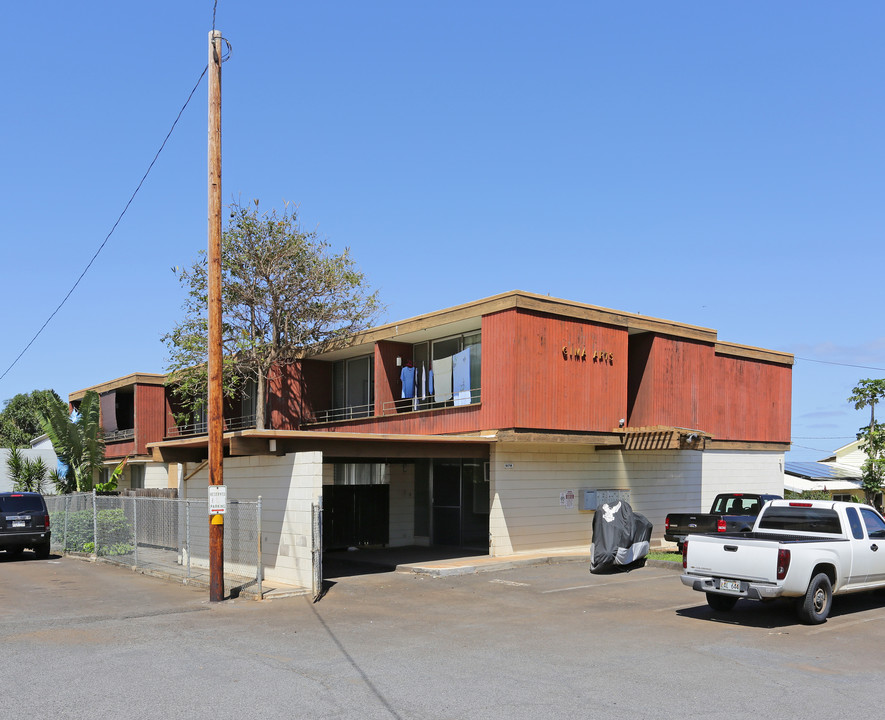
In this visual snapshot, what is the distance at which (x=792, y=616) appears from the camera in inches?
489

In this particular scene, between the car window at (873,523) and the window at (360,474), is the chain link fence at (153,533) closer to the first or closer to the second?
the window at (360,474)

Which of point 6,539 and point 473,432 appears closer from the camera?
point 473,432

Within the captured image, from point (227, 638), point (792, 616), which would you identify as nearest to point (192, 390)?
point (227, 638)

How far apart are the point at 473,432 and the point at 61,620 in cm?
1083

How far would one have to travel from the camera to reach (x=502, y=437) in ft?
66.3

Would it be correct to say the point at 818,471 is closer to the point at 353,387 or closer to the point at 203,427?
the point at 353,387

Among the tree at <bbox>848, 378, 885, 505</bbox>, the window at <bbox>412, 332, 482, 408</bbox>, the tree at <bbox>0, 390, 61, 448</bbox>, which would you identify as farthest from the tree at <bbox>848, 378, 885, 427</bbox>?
the tree at <bbox>0, 390, 61, 448</bbox>

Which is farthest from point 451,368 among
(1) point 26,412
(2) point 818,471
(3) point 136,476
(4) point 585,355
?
(1) point 26,412

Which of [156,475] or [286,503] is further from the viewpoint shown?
[156,475]

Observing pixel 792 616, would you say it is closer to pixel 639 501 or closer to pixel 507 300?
pixel 507 300

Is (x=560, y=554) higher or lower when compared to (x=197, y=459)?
lower

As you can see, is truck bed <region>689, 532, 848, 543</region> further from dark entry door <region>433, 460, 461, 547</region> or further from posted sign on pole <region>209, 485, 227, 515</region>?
dark entry door <region>433, 460, 461, 547</region>

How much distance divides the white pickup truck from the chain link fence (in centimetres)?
948

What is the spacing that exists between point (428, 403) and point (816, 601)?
1411 centimetres
